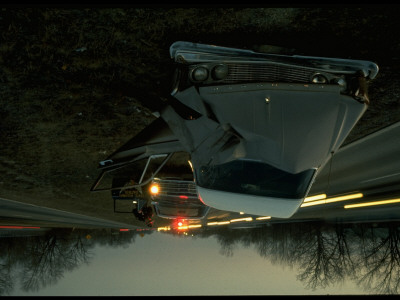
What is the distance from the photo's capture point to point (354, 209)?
1237cm

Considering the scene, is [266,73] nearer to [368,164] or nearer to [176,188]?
[176,188]

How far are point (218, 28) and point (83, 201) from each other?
348 inches

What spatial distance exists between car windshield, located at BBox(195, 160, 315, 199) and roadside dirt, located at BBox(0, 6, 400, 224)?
1334 mm

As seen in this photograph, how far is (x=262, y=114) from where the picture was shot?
3408 millimetres

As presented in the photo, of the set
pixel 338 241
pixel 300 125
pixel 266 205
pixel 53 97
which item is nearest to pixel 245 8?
pixel 300 125

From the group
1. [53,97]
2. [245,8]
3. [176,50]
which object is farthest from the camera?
[53,97]

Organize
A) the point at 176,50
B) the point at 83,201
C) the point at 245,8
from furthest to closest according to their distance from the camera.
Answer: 1. the point at 83,201
2. the point at 245,8
3. the point at 176,50

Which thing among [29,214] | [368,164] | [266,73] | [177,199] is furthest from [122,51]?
[29,214]

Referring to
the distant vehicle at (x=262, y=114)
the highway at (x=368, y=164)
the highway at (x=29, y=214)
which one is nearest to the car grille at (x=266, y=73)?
the distant vehicle at (x=262, y=114)

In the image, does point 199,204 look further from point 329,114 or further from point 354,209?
point 354,209

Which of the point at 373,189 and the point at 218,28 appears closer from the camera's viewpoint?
the point at 218,28

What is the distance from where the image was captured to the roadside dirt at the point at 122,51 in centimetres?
411

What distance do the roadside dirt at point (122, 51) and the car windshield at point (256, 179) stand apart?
1334 millimetres

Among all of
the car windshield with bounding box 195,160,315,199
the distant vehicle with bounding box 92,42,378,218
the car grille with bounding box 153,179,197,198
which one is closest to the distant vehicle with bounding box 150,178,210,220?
the car grille with bounding box 153,179,197,198
